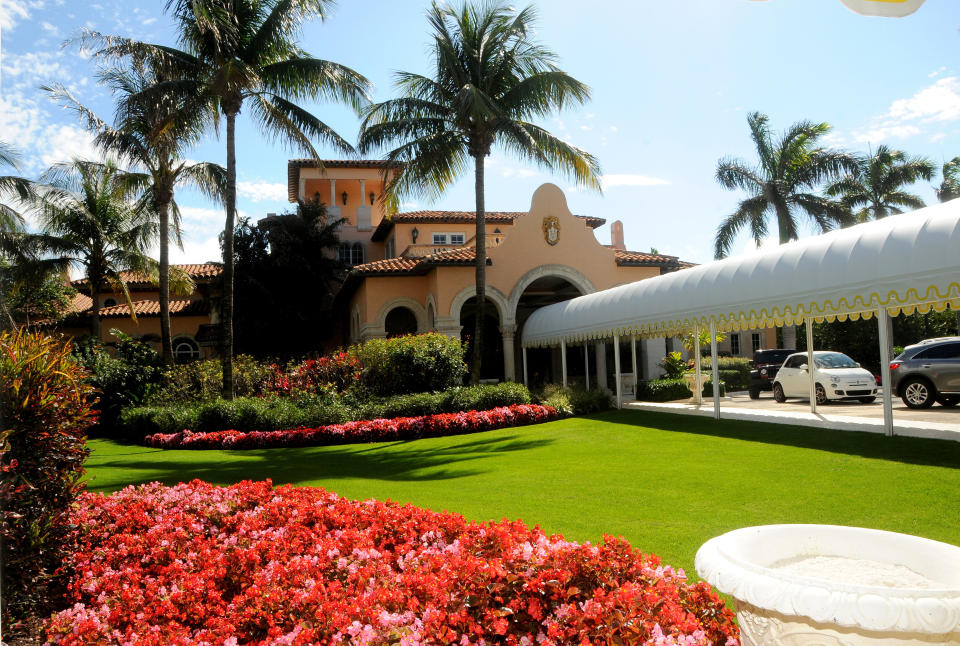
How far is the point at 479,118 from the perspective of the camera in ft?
65.9

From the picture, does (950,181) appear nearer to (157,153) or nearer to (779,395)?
(779,395)

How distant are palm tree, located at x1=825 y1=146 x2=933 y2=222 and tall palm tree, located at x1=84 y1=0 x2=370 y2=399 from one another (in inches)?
1078

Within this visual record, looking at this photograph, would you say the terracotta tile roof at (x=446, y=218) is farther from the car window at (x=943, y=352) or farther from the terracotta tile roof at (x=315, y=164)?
the car window at (x=943, y=352)

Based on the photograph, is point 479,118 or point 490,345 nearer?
point 479,118

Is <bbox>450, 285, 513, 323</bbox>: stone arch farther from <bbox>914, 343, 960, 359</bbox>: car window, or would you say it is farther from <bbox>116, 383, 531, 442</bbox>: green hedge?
<bbox>914, 343, 960, 359</bbox>: car window

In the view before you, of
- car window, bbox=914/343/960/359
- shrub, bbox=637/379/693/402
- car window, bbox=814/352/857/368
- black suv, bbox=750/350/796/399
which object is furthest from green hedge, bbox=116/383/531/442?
black suv, bbox=750/350/796/399

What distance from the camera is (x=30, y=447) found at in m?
4.81

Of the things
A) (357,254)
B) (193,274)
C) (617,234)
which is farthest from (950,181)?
(193,274)

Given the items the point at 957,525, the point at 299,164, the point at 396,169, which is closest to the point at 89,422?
the point at 957,525

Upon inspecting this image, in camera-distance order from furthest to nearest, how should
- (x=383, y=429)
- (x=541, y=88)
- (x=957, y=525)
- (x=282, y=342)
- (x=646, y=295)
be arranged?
(x=282, y=342) < (x=541, y=88) < (x=646, y=295) < (x=383, y=429) < (x=957, y=525)

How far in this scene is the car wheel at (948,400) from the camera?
1591cm

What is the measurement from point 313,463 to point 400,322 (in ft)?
62.6

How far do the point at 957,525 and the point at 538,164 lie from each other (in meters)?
17.0

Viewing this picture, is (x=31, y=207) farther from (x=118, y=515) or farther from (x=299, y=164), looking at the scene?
(x=118, y=515)
